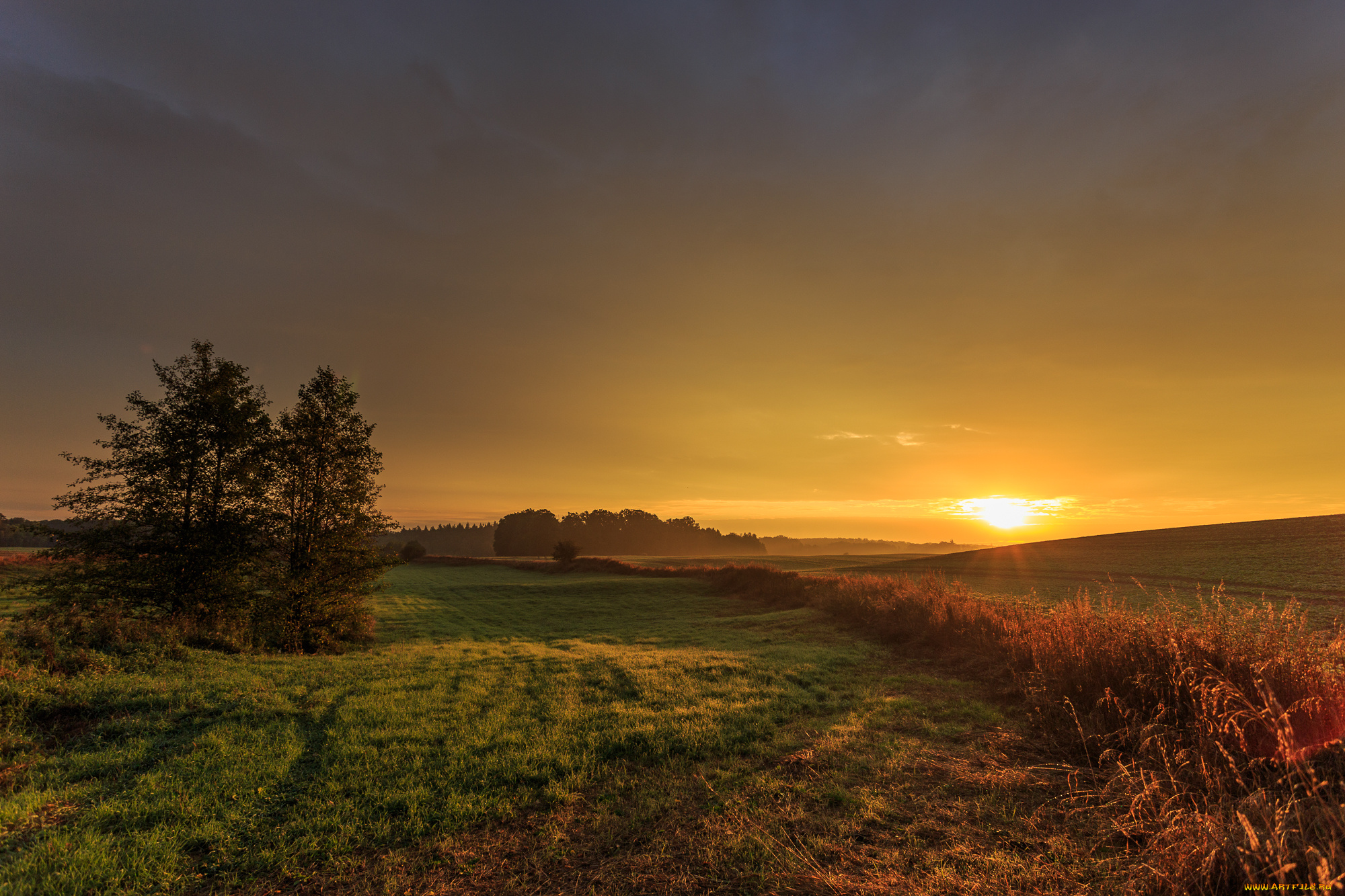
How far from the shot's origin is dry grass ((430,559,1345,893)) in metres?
3.92

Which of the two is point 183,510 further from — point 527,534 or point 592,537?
→ point 592,537

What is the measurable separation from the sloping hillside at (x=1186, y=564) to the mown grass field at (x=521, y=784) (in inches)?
700

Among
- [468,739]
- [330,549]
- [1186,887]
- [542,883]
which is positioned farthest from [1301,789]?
[330,549]

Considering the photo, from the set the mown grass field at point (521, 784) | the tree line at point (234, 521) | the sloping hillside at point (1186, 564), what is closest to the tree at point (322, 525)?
the tree line at point (234, 521)

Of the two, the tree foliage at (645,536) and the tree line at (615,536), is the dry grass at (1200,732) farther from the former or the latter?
the tree foliage at (645,536)

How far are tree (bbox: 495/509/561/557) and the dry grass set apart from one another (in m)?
125

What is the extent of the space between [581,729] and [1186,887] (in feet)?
25.4

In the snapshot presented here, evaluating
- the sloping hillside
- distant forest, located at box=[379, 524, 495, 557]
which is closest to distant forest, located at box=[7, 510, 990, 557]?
distant forest, located at box=[379, 524, 495, 557]

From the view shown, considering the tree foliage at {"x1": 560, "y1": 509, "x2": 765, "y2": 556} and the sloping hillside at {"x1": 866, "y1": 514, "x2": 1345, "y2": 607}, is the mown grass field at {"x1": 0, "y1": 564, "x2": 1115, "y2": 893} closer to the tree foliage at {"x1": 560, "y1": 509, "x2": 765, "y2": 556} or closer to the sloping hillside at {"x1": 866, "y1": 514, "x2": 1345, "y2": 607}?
the sloping hillside at {"x1": 866, "y1": 514, "x2": 1345, "y2": 607}

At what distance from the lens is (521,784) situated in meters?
7.00

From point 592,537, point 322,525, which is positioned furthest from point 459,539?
point 322,525

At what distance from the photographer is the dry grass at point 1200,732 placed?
3.92 metres

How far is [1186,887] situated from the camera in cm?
388

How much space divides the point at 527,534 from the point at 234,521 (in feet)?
390
